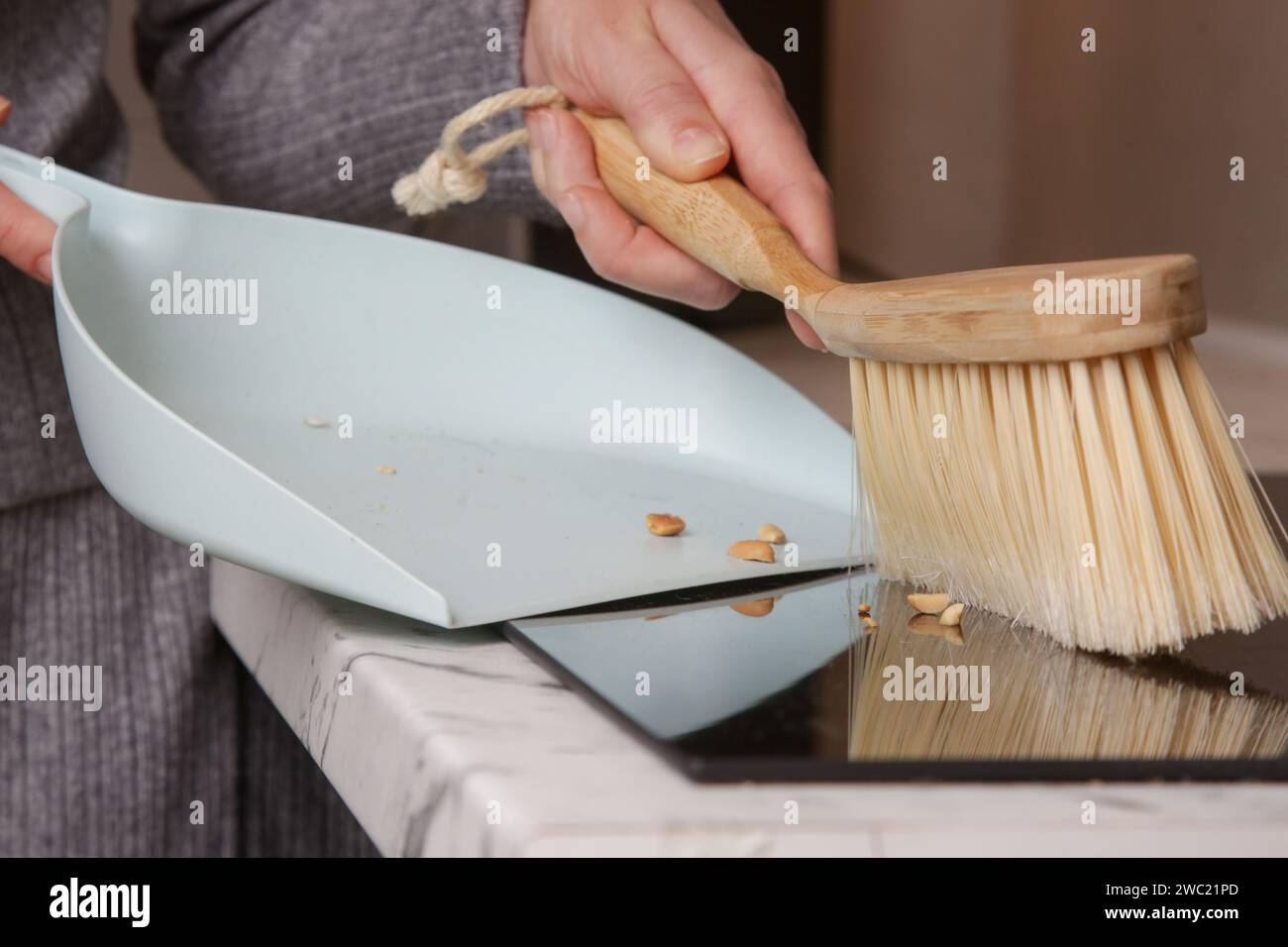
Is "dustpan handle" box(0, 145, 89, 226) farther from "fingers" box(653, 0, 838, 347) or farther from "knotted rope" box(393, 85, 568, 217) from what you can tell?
"fingers" box(653, 0, 838, 347)

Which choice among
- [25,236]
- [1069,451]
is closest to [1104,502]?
[1069,451]

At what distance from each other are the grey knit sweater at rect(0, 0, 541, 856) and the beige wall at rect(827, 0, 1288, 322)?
1095 mm

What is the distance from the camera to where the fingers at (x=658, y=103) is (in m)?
0.56

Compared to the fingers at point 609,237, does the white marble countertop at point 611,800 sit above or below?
below

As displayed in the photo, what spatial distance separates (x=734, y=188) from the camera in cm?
57

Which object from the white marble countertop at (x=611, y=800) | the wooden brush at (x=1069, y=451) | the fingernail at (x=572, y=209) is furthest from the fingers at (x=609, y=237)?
the white marble countertop at (x=611, y=800)

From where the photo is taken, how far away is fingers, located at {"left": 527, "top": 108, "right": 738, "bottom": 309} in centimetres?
62

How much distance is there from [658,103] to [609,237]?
7 cm

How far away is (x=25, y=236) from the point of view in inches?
21.6

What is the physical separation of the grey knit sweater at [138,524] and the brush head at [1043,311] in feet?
1.12

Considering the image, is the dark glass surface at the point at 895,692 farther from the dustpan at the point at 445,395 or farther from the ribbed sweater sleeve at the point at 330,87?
the ribbed sweater sleeve at the point at 330,87

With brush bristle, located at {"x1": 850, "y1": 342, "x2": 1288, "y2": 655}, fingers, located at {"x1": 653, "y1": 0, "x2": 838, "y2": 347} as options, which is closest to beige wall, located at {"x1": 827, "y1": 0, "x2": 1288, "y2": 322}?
fingers, located at {"x1": 653, "y1": 0, "x2": 838, "y2": 347}

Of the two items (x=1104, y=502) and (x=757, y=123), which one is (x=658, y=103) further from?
(x=1104, y=502)
